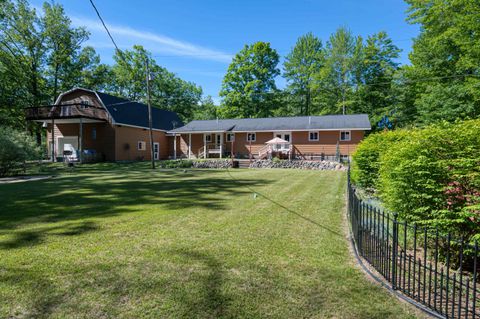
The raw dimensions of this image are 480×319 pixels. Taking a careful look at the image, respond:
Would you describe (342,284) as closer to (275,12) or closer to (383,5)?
(275,12)

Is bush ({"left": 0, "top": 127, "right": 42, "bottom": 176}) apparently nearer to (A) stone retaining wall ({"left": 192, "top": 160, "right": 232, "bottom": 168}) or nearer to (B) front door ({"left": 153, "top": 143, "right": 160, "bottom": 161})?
(A) stone retaining wall ({"left": 192, "top": 160, "right": 232, "bottom": 168})

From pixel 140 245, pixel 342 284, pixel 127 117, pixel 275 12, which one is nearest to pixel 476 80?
pixel 275 12

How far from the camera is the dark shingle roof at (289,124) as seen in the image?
79.6 feet

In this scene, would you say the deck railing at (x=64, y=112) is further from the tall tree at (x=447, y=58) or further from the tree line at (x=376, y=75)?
the tall tree at (x=447, y=58)

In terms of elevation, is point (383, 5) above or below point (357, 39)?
below

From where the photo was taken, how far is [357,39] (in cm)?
3588

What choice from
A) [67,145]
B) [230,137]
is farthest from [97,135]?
[230,137]

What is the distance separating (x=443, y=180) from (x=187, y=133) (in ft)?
89.7

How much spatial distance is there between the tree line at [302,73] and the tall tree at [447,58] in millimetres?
87

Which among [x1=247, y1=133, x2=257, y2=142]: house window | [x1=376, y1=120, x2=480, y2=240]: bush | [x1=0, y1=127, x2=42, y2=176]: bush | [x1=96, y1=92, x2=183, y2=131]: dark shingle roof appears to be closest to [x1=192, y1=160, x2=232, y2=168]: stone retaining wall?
[x1=247, y1=133, x2=257, y2=142]: house window

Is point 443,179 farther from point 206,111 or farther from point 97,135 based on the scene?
point 206,111

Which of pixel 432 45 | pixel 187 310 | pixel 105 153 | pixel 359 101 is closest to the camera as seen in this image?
pixel 187 310

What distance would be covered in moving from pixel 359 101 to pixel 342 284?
3548 cm

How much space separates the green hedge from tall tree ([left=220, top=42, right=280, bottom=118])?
36832mm
